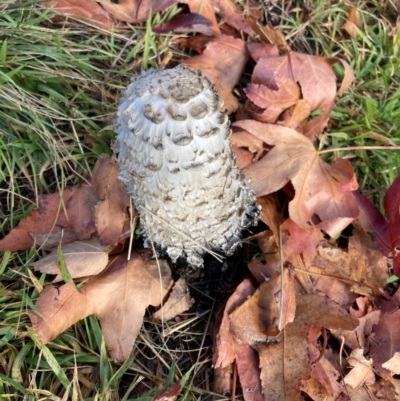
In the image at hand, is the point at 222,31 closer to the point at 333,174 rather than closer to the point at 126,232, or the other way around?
the point at 333,174

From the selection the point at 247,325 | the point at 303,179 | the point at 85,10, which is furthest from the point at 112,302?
the point at 85,10

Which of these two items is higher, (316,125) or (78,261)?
(316,125)

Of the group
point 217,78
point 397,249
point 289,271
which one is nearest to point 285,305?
point 289,271

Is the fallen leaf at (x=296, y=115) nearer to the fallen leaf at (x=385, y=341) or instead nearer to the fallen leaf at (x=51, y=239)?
the fallen leaf at (x=385, y=341)

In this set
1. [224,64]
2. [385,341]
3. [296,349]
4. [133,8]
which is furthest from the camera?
[133,8]

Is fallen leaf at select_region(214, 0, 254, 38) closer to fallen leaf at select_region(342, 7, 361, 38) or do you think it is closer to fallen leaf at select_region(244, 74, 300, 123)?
fallen leaf at select_region(244, 74, 300, 123)

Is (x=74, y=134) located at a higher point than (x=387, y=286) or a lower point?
higher

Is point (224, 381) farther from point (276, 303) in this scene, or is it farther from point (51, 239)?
point (51, 239)
